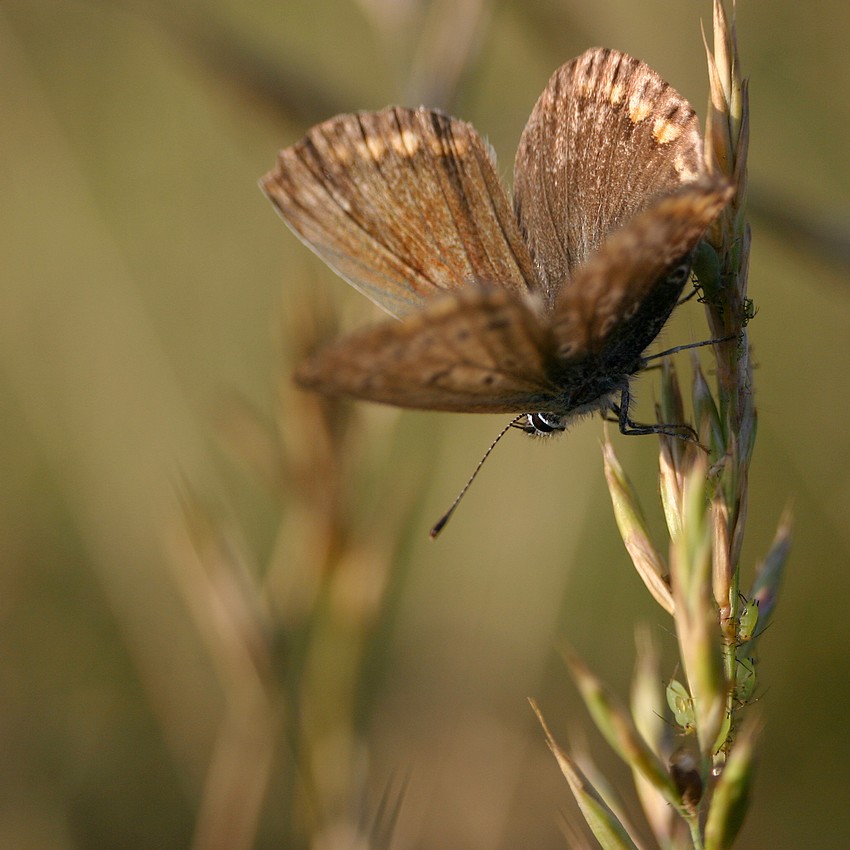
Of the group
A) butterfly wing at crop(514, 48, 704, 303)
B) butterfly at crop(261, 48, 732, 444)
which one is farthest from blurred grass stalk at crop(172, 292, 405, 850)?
butterfly wing at crop(514, 48, 704, 303)

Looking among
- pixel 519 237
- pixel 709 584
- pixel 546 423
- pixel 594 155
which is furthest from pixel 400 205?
pixel 709 584

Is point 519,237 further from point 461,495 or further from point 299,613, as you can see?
point 299,613

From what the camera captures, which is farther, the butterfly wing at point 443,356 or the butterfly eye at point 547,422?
the butterfly eye at point 547,422

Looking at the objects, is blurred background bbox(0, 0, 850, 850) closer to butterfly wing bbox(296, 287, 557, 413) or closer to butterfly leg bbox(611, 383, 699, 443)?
butterfly leg bbox(611, 383, 699, 443)

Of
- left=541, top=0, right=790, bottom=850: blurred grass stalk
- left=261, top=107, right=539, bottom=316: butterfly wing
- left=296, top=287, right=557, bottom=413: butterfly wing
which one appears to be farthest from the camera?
left=261, top=107, right=539, bottom=316: butterfly wing

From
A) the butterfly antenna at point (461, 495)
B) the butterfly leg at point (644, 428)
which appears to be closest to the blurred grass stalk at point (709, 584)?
the butterfly leg at point (644, 428)

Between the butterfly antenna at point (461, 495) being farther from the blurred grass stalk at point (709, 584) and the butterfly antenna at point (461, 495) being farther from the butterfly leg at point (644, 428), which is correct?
the blurred grass stalk at point (709, 584)

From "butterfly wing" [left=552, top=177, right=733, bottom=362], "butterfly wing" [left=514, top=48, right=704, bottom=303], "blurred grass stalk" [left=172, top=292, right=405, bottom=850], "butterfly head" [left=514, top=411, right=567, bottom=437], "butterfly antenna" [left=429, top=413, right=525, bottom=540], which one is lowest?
"blurred grass stalk" [left=172, top=292, right=405, bottom=850]

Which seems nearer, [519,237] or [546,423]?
[546,423]
